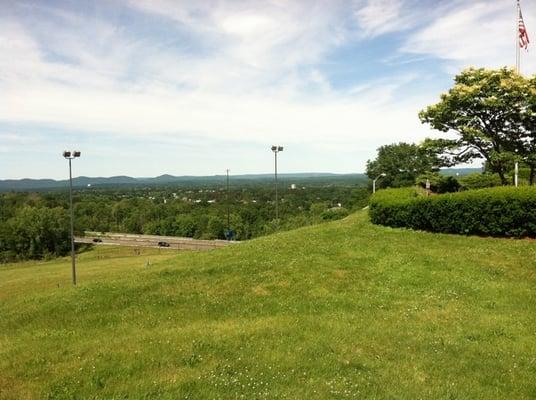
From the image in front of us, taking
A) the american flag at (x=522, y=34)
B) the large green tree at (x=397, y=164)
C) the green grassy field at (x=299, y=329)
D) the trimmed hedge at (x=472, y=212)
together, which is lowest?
the green grassy field at (x=299, y=329)

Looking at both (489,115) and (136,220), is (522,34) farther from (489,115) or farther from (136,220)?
(136,220)

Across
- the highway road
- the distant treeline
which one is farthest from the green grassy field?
the highway road

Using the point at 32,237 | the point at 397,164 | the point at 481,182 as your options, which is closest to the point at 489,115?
the point at 481,182

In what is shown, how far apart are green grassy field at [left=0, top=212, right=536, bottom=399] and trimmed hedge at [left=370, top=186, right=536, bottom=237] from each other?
89 centimetres

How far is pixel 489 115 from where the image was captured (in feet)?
75.5

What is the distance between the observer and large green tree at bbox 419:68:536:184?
862 inches

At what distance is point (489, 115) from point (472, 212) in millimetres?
7194

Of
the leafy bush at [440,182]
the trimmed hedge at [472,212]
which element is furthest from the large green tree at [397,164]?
the trimmed hedge at [472,212]

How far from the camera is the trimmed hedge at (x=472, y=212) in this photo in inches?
685

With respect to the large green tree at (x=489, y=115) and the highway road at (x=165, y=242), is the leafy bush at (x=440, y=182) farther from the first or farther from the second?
the highway road at (x=165, y=242)

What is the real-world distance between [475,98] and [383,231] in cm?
860

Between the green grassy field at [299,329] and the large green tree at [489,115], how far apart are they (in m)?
7.44

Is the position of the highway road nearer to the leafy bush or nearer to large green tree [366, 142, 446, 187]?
large green tree [366, 142, 446, 187]

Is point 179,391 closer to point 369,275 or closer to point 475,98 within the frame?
point 369,275
